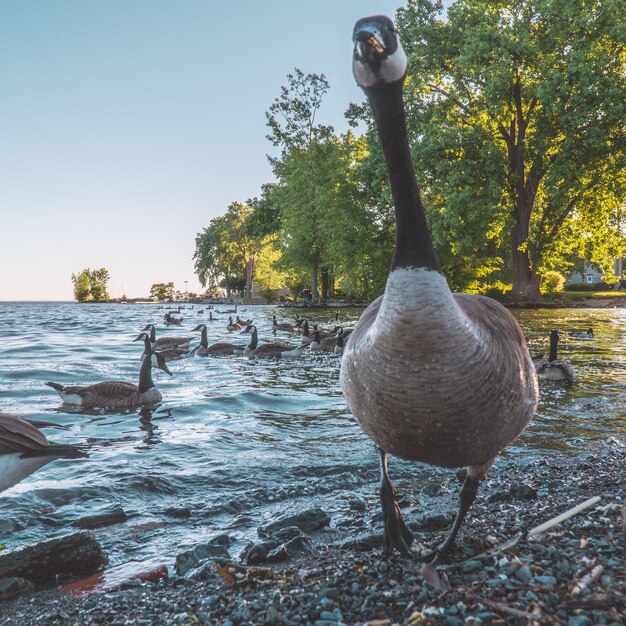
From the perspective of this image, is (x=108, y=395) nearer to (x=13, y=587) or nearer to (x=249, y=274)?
(x=13, y=587)

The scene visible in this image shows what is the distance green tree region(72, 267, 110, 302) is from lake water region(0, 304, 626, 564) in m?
162

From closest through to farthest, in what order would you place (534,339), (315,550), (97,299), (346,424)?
(315,550) → (346,424) → (534,339) → (97,299)

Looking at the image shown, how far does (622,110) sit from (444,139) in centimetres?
912

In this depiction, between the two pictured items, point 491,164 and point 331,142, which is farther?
point 331,142

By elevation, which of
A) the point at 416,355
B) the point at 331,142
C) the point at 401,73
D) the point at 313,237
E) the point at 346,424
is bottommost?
the point at 346,424

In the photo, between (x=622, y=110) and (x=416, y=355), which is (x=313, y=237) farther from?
(x=416, y=355)

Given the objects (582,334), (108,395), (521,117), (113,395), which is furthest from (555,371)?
(521,117)

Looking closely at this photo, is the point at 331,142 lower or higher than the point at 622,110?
higher

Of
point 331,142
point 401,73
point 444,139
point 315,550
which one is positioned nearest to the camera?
point 401,73

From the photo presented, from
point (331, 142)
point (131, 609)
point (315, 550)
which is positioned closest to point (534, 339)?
point (315, 550)

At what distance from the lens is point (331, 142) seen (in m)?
56.8

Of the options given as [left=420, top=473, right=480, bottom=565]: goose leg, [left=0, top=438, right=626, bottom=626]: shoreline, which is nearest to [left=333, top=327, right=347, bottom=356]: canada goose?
[left=0, top=438, right=626, bottom=626]: shoreline

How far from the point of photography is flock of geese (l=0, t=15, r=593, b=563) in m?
3.21

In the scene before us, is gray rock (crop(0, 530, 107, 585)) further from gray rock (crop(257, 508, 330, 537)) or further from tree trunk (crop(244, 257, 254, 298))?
tree trunk (crop(244, 257, 254, 298))
